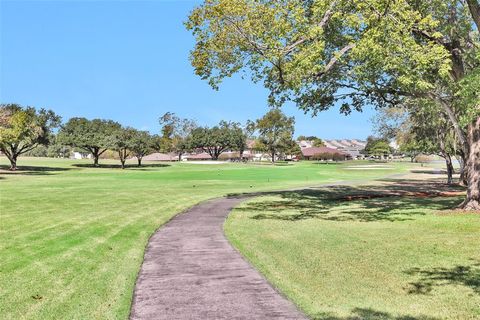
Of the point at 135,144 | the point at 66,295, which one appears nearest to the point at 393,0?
the point at 66,295

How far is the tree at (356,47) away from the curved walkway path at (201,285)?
9.41 m

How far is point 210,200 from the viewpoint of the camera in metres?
26.4

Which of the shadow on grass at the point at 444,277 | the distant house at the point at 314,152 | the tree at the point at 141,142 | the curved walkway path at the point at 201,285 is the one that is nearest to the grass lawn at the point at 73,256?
the curved walkway path at the point at 201,285

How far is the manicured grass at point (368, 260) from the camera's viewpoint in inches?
301

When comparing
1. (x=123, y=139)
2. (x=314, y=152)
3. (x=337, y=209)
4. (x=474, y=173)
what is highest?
(x=123, y=139)

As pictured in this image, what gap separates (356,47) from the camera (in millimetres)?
18562

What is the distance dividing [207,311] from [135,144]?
81.8 m

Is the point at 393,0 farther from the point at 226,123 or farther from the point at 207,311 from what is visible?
the point at 226,123

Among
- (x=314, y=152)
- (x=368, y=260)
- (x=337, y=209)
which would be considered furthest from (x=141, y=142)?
(x=314, y=152)

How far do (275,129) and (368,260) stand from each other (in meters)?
121

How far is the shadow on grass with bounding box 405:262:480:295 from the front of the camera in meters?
8.70

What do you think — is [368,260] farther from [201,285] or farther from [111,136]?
[111,136]

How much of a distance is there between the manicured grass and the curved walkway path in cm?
49

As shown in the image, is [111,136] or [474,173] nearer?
[474,173]
